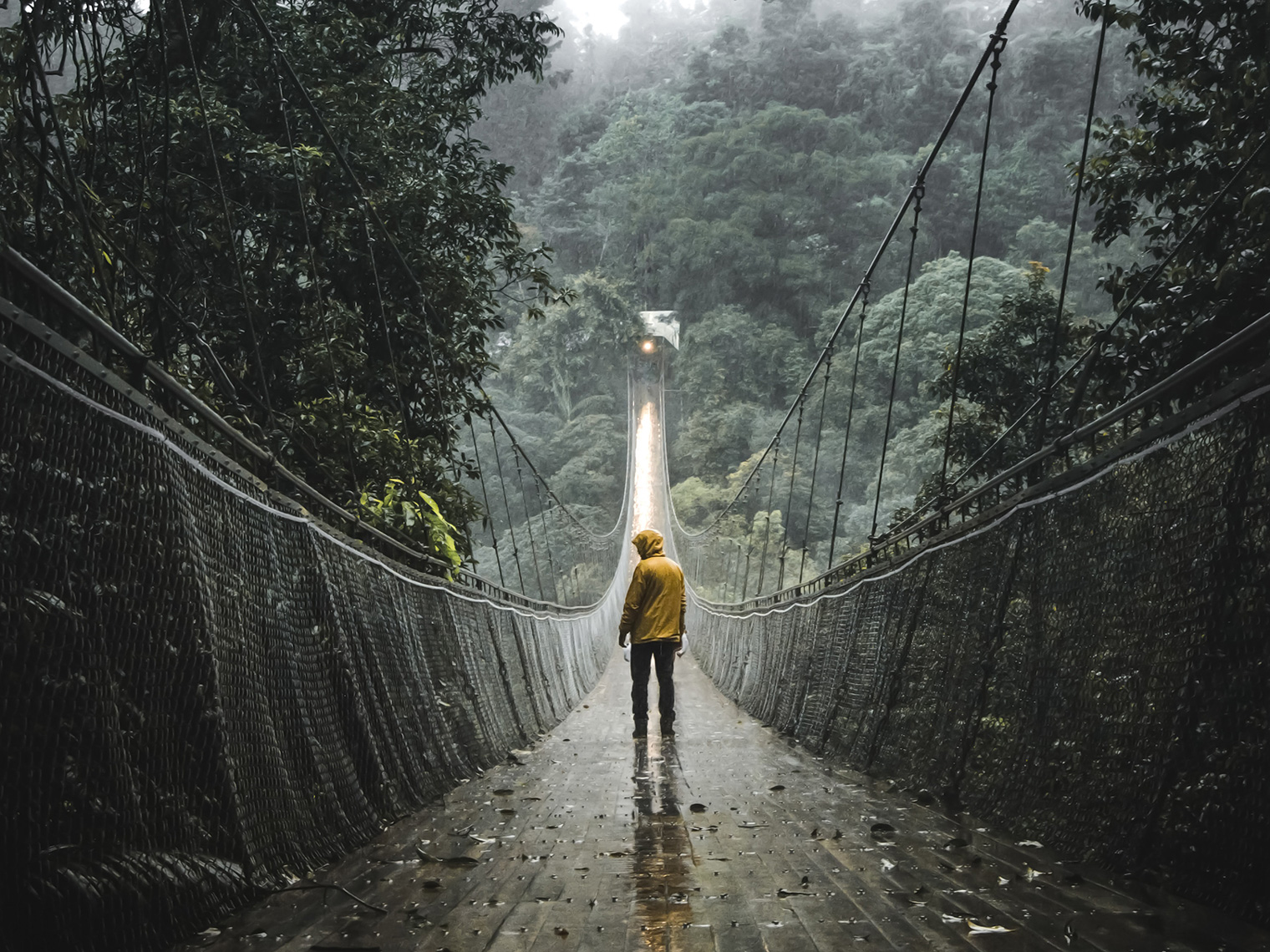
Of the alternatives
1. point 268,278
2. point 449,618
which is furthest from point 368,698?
point 268,278

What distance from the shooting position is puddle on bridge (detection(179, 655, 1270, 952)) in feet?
6.52

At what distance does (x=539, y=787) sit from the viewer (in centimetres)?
432

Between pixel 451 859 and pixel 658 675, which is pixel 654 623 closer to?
pixel 658 675

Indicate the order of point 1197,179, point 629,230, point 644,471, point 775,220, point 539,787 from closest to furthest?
point 539,787, point 1197,179, point 644,471, point 775,220, point 629,230

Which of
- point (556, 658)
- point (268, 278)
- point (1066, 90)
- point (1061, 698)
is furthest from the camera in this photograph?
point (1066, 90)

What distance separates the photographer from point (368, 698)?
3279mm

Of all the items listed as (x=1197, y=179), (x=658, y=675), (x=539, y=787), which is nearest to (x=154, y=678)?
(x=539, y=787)

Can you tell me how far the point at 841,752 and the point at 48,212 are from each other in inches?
136

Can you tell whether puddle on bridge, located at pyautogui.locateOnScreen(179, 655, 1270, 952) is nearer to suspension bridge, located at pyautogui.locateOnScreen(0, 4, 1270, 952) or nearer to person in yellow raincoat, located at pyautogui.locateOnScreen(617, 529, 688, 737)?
suspension bridge, located at pyautogui.locateOnScreen(0, 4, 1270, 952)

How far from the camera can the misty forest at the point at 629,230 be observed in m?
4.49

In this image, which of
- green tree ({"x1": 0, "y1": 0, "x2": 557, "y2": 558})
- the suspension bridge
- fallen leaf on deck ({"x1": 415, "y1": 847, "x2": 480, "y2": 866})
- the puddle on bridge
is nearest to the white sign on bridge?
green tree ({"x1": 0, "y1": 0, "x2": 557, "y2": 558})

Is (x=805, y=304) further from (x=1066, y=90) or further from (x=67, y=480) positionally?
(x=67, y=480)

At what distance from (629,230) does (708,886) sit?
4601 centimetres

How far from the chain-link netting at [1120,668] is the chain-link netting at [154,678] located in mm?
1572
